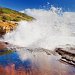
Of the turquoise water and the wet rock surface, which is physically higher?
the turquoise water

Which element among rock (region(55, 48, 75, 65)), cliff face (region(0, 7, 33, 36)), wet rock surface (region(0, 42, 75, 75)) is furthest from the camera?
cliff face (region(0, 7, 33, 36))

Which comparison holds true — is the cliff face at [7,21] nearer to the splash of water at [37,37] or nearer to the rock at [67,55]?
the splash of water at [37,37]

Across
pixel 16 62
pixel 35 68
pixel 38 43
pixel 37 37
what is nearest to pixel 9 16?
pixel 37 37

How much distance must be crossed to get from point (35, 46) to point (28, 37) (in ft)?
16.5

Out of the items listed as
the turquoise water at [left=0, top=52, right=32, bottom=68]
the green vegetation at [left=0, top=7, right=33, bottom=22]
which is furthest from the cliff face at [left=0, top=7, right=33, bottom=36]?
the turquoise water at [left=0, top=52, right=32, bottom=68]

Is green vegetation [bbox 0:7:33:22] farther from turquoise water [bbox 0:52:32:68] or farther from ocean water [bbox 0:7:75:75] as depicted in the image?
turquoise water [bbox 0:52:32:68]

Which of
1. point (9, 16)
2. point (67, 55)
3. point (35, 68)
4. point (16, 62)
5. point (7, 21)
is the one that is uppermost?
point (9, 16)

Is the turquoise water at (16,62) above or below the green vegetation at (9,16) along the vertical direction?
below

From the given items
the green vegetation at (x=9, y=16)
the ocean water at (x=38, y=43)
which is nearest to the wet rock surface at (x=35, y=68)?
the ocean water at (x=38, y=43)

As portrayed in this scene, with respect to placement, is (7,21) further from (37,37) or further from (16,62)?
(16,62)

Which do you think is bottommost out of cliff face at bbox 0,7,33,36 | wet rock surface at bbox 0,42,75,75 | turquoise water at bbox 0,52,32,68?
wet rock surface at bbox 0,42,75,75

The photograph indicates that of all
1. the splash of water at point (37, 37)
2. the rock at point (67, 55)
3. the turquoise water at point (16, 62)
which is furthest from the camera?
the splash of water at point (37, 37)

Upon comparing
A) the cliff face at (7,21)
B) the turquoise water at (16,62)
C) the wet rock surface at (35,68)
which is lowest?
the wet rock surface at (35,68)

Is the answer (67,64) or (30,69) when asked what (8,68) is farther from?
(67,64)
